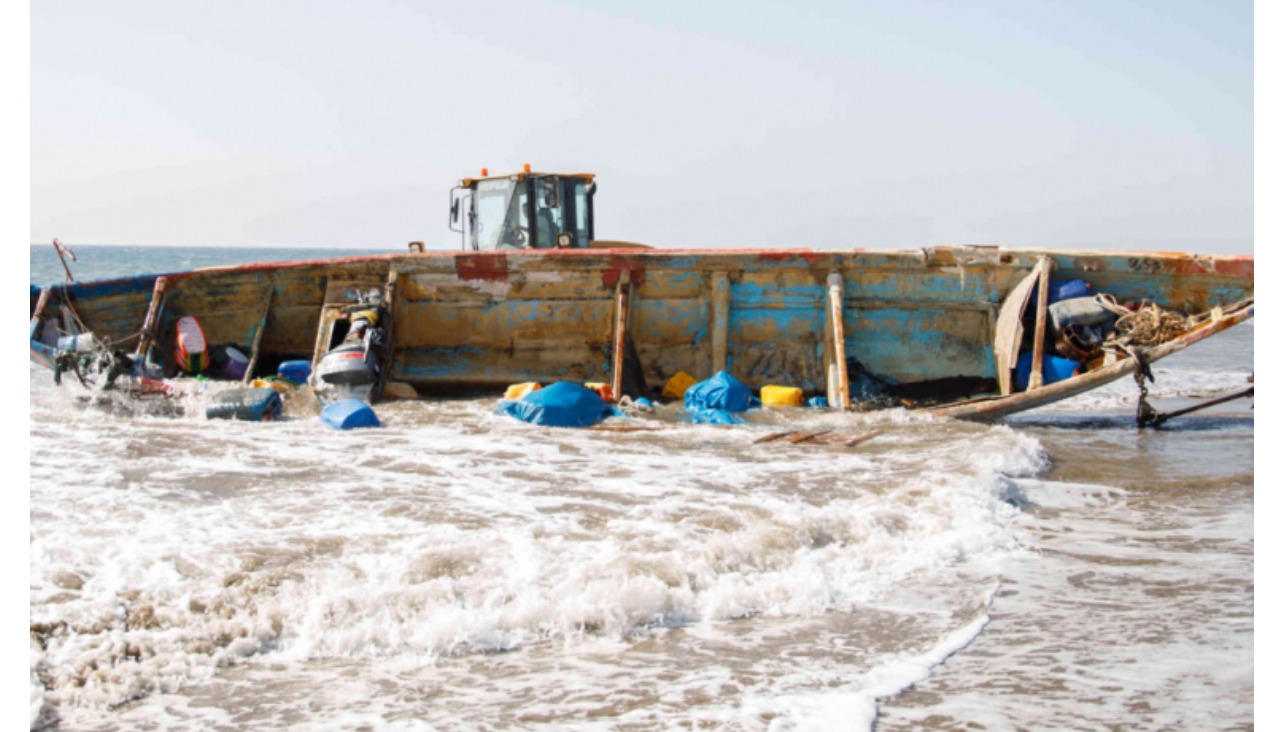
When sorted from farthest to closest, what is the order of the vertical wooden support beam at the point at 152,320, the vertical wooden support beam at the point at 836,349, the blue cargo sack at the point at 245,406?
the vertical wooden support beam at the point at 152,320, the vertical wooden support beam at the point at 836,349, the blue cargo sack at the point at 245,406

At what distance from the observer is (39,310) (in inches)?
402

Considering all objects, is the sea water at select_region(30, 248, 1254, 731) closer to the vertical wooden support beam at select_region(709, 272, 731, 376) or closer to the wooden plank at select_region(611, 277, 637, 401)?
the wooden plank at select_region(611, 277, 637, 401)

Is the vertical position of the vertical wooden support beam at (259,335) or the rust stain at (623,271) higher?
the rust stain at (623,271)

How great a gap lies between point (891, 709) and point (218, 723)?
2.18 meters

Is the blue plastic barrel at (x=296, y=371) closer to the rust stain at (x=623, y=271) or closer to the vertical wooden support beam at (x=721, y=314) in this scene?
the rust stain at (x=623, y=271)

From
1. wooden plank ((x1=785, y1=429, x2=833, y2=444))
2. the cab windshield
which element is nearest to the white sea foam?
wooden plank ((x1=785, y1=429, x2=833, y2=444))

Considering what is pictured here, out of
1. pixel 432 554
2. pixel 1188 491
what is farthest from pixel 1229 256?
pixel 432 554

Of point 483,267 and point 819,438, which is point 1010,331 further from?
point 483,267

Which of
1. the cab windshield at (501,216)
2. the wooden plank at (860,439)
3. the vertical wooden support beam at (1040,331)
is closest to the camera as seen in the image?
the wooden plank at (860,439)

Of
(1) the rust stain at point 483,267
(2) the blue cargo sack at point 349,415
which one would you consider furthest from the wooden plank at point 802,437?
(1) the rust stain at point 483,267

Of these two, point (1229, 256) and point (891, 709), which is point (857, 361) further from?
point (891, 709)

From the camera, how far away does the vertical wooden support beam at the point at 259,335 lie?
10250 mm

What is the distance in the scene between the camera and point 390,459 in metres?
7.29

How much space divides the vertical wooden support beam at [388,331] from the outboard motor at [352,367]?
0.40ft
